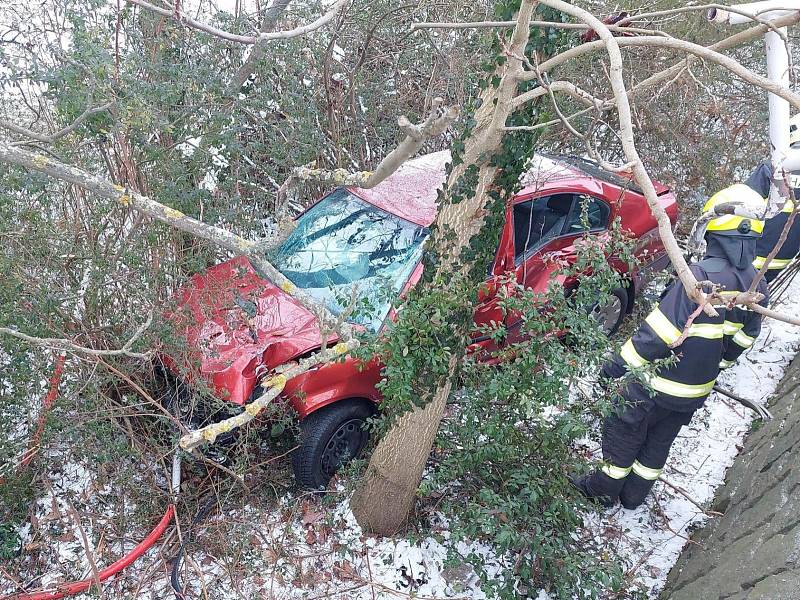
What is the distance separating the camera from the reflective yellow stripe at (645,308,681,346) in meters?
3.14

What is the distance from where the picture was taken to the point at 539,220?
4.18 meters

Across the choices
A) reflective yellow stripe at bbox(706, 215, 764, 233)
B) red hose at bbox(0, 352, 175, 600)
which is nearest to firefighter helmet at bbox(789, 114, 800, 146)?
reflective yellow stripe at bbox(706, 215, 764, 233)

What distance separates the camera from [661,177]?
6109mm

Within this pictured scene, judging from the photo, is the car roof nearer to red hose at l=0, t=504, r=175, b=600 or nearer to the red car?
the red car

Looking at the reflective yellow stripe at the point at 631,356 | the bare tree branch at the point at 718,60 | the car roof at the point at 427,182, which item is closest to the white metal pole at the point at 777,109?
the bare tree branch at the point at 718,60

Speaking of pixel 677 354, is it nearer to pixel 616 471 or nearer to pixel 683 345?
pixel 683 345

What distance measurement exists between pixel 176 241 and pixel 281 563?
2094 millimetres

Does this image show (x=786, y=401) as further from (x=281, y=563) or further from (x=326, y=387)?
(x=281, y=563)

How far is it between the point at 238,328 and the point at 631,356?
2309 mm

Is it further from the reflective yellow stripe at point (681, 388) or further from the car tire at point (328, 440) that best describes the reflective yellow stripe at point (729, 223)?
the car tire at point (328, 440)

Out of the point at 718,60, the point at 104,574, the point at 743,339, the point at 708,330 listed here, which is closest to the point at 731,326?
the point at 708,330

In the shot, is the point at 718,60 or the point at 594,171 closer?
the point at 718,60

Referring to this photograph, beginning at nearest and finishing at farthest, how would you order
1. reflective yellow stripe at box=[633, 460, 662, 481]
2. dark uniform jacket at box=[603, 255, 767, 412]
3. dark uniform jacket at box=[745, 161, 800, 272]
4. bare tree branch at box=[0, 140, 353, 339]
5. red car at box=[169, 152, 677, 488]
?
bare tree branch at box=[0, 140, 353, 339]
dark uniform jacket at box=[603, 255, 767, 412]
red car at box=[169, 152, 677, 488]
reflective yellow stripe at box=[633, 460, 662, 481]
dark uniform jacket at box=[745, 161, 800, 272]

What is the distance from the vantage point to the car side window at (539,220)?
4070 millimetres
